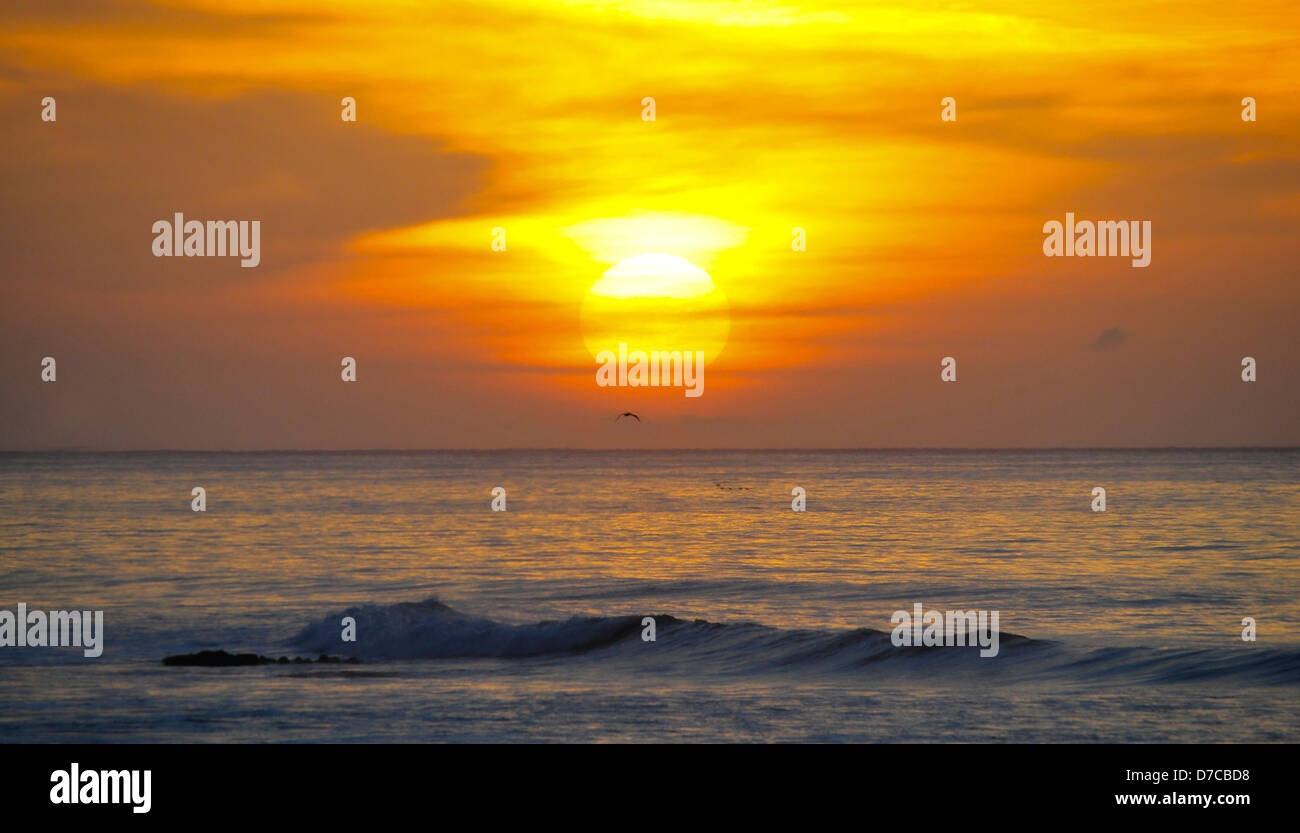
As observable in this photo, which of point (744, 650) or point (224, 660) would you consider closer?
point (224, 660)

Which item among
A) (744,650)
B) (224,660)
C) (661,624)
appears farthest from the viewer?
(661,624)

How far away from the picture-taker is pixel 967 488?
123m

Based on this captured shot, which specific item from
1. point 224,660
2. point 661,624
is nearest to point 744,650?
point 661,624

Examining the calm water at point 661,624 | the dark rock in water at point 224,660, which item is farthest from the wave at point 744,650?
the dark rock in water at point 224,660

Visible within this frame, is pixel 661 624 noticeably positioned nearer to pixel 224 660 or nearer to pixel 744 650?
pixel 744 650

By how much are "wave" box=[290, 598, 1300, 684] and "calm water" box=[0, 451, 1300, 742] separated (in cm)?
11

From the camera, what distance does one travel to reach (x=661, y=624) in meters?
33.0

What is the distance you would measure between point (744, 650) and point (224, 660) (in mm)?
12916

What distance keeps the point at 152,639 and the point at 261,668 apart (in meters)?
7.10

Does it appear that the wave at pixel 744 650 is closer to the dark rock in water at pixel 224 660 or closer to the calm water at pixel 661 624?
the calm water at pixel 661 624
